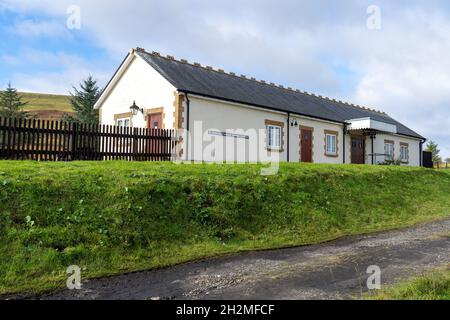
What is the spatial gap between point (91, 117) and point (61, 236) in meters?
42.7

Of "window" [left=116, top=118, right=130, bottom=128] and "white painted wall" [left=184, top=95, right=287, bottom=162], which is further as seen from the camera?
"window" [left=116, top=118, right=130, bottom=128]

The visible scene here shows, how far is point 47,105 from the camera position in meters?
88.2

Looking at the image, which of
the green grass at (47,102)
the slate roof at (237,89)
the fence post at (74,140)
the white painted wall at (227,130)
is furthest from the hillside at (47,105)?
the fence post at (74,140)

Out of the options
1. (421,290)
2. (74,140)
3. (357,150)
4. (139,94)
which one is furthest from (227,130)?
(421,290)

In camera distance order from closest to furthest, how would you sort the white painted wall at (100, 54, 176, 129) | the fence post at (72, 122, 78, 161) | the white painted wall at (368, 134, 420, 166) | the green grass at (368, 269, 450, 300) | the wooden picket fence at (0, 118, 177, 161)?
the green grass at (368, 269, 450, 300) < the wooden picket fence at (0, 118, 177, 161) < the fence post at (72, 122, 78, 161) < the white painted wall at (100, 54, 176, 129) < the white painted wall at (368, 134, 420, 166)

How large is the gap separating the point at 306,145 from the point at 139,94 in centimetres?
1103

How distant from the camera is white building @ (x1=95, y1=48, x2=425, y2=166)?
18.9 m

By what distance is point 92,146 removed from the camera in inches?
580

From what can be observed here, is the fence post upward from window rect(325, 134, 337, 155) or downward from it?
downward

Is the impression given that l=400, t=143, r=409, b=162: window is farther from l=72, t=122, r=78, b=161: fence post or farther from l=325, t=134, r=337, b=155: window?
l=72, t=122, r=78, b=161: fence post

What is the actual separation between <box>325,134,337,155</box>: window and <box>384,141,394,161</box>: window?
23.7ft

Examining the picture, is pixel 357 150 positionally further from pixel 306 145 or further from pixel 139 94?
pixel 139 94

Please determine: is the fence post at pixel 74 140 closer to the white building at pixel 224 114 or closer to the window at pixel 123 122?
the white building at pixel 224 114

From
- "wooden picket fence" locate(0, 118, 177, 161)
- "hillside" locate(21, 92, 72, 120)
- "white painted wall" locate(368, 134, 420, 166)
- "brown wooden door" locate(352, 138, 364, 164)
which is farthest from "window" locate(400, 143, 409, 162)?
"hillside" locate(21, 92, 72, 120)
